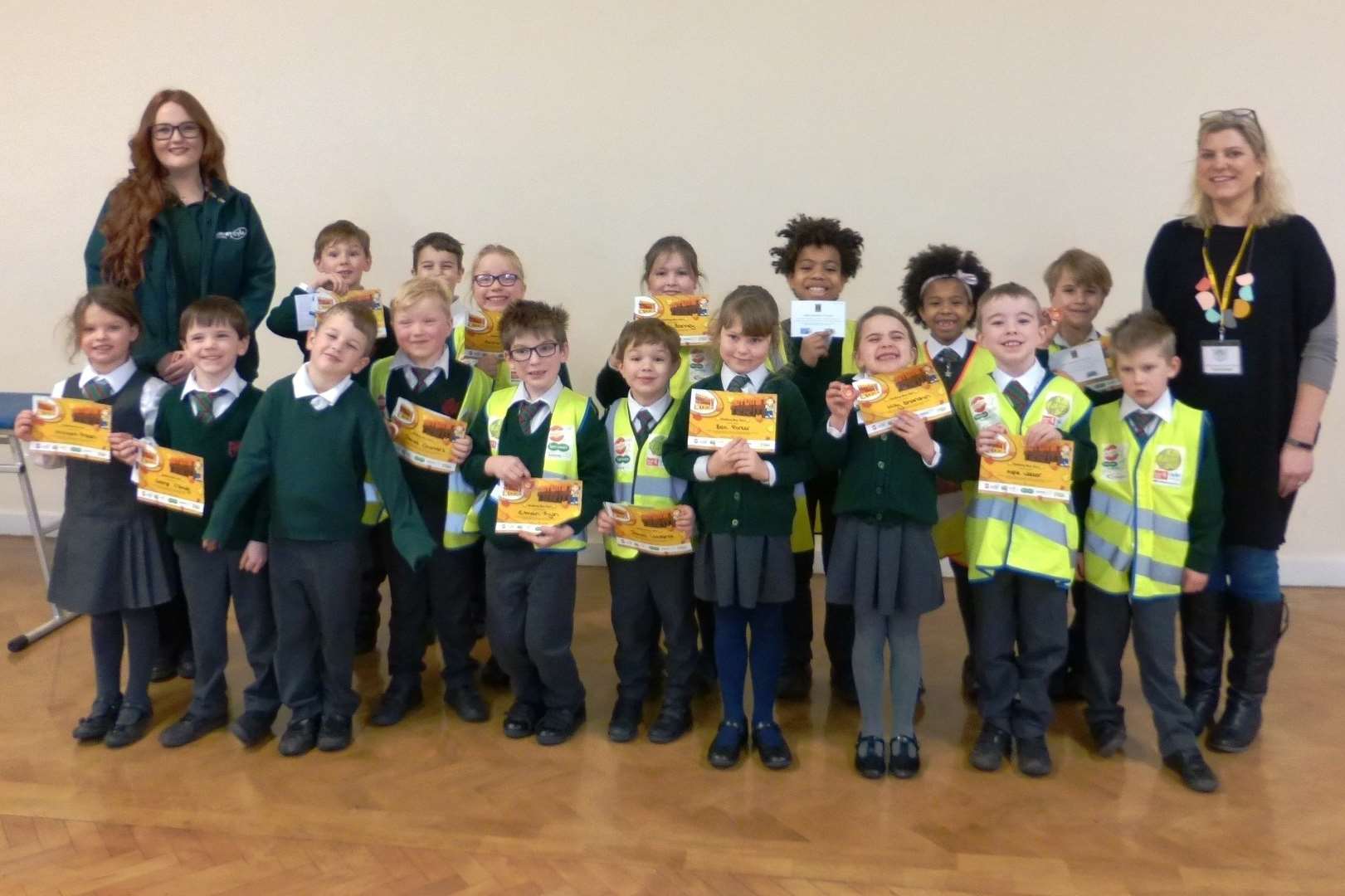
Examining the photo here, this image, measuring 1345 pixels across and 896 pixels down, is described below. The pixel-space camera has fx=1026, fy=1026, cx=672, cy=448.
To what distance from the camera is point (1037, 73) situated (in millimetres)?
4613

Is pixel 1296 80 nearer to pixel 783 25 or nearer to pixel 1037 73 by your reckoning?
pixel 1037 73

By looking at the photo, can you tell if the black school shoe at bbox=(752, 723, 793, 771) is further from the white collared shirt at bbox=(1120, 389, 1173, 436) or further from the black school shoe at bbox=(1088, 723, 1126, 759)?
the white collared shirt at bbox=(1120, 389, 1173, 436)

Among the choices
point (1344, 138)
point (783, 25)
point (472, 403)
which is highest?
point (783, 25)

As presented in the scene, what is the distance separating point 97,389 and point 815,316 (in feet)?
7.27

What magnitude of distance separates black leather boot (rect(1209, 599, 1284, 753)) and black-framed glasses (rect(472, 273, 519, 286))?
101 inches

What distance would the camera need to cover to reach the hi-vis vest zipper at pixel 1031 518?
9.44 ft

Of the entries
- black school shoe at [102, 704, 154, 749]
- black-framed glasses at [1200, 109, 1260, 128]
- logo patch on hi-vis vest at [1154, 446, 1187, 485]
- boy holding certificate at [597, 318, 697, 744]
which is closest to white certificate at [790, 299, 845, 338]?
boy holding certificate at [597, 318, 697, 744]

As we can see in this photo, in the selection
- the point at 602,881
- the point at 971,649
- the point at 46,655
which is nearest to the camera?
the point at 602,881

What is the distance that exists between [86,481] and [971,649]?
9.43 feet

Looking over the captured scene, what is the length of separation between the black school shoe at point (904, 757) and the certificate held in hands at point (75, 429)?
8.15ft

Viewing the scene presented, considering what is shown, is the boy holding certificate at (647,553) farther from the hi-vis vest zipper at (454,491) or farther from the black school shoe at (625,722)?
the hi-vis vest zipper at (454,491)

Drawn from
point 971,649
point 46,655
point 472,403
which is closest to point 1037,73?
point 971,649

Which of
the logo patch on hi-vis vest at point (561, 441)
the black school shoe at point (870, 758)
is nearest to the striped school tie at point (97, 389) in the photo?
the logo patch on hi-vis vest at point (561, 441)

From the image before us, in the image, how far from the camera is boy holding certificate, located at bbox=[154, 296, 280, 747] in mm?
3098
